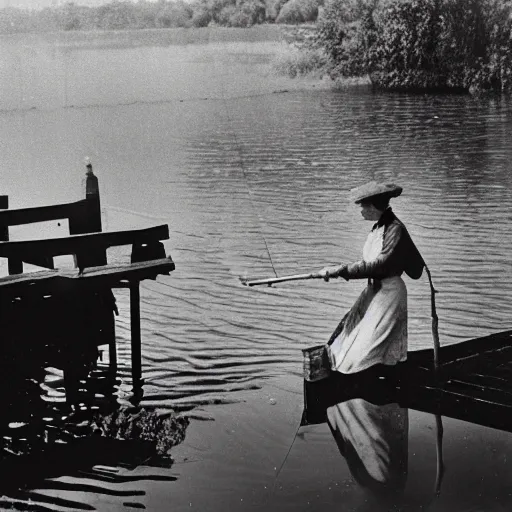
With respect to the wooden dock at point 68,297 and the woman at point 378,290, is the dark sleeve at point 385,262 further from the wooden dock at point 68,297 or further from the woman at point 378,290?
the wooden dock at point 68,297

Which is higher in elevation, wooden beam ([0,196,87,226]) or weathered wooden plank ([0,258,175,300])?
wooden beam ([0,196,87,226])

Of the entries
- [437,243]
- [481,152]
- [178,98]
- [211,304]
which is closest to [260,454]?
[211,304]

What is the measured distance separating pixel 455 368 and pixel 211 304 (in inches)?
154

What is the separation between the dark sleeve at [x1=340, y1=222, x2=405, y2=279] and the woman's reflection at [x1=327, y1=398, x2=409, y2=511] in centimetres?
101

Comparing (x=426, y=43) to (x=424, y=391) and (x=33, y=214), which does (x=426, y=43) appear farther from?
(x=424, y=391)

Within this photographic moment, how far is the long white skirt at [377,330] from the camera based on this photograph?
17.8 feet

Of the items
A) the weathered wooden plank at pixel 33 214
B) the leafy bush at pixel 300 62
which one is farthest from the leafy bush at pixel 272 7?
the weathered wooden plank at pixel 33 214

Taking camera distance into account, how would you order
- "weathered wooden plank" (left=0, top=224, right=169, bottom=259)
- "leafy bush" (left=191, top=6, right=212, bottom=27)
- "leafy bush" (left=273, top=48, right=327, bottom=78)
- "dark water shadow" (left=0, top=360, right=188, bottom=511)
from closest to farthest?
"dark water shadow" (left=0, top=360, right=188, bottom=511), "weathered wooden plank" (left=0, top=224, right=169, bottom=259), "leafy bush" (left=191, top=6, right=212, bottom=27), "leafy bush" (left=273, top=48, right=327, bottom=78)

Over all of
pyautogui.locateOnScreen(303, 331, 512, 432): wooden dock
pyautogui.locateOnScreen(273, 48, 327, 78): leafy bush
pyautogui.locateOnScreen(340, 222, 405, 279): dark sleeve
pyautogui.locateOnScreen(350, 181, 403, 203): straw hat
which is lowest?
pyautogui.locateOnScreen(303, 331, 512, 432): wooden dock

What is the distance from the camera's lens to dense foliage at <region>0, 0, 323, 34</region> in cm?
1130

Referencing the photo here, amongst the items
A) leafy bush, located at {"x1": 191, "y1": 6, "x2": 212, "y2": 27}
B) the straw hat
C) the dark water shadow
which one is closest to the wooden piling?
the dark water shadow

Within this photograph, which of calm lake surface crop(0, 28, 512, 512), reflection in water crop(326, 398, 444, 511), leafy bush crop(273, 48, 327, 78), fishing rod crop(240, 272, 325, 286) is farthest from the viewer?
leafy bush crop(273, 48, 327, 78)

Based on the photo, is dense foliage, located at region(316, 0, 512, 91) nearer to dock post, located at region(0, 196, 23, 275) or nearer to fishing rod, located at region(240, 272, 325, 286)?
dock post, located at region(0, 196, 23, 275)

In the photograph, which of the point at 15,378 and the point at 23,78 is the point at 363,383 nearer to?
the point at 15,378
